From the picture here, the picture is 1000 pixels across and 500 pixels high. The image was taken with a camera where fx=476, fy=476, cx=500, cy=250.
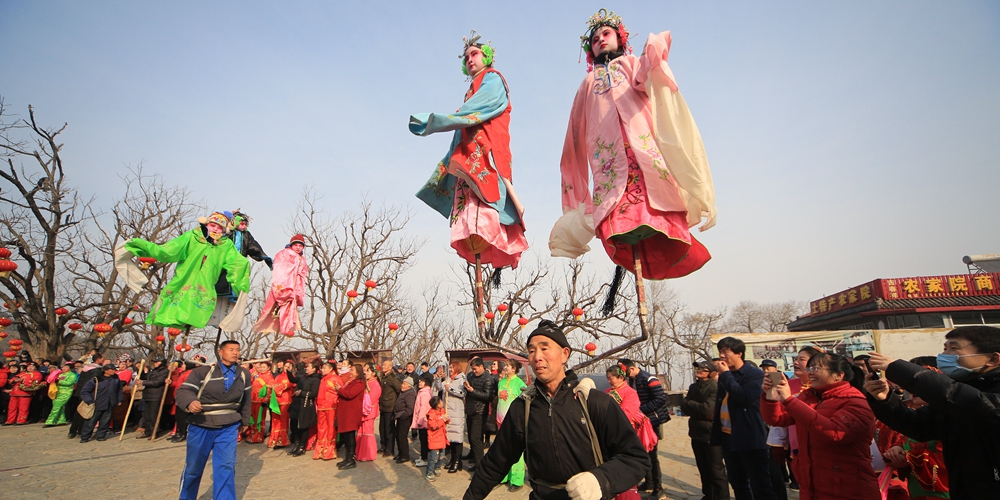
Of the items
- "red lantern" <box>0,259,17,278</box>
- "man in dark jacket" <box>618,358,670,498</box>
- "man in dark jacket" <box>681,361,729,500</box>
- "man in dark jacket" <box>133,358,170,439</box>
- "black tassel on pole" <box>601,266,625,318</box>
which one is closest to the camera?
"black tassel on pole" <box>601,266,625,318</box>

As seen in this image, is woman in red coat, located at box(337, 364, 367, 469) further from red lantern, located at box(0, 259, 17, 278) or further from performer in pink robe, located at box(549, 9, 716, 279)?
performer in pink robe, located at box(549, 9, 716, 279)

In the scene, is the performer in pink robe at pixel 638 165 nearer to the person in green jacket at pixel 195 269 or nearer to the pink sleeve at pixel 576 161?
the pink sleeve at pixel 576 161

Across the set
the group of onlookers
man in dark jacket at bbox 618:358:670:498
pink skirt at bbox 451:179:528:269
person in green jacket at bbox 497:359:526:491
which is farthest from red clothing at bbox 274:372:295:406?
the group of onlookers

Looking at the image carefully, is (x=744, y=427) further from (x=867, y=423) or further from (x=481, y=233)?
(x=481, y=233)

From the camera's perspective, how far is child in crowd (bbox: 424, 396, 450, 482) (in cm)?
713

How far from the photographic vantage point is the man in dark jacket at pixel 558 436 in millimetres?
2131

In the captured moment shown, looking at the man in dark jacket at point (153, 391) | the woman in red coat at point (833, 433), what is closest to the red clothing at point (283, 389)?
the man in dark jacket at point (153, 391)

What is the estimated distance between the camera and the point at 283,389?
363 inches

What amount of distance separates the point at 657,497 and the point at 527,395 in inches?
185

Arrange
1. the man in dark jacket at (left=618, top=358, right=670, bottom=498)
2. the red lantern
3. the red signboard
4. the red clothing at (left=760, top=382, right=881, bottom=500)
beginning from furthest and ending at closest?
1. the red signboard
2. the man in dark jacket at (left=618, top=358, right=670, bottom=498)
3. the red lantern
4. the red clothing at (left=760, top=382, right=881, bottom=500)

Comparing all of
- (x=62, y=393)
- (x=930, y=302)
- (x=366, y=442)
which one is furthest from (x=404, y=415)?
(x=930, y=302)

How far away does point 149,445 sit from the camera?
905cm

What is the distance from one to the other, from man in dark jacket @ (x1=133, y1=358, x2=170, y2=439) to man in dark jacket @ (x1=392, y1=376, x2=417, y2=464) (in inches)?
201

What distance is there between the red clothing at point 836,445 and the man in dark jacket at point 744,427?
93 centimetres
